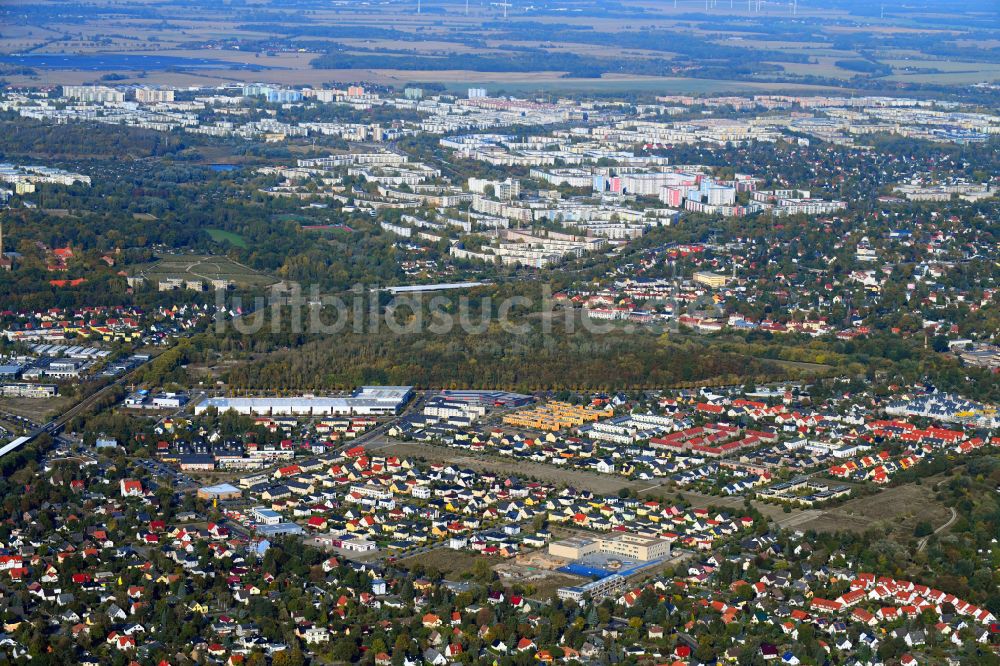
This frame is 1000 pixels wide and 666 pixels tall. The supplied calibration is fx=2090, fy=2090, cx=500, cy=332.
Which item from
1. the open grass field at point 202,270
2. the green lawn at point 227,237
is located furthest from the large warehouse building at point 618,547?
the green lawn at point 227,237

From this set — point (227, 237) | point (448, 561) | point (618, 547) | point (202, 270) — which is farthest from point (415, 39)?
point (448, 561)

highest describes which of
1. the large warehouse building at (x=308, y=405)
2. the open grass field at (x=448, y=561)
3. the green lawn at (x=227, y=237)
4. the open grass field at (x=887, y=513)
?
the open grass field at (x=887, y=513)

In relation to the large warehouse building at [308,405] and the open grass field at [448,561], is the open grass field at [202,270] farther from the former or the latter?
the open grass field at [448,561]

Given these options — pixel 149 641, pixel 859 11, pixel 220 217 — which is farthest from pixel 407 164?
pixel 859 11

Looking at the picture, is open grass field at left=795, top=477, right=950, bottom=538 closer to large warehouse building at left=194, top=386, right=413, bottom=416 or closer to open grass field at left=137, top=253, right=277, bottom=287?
large warehouse building at left=194, top=386, right=413, bottom=416

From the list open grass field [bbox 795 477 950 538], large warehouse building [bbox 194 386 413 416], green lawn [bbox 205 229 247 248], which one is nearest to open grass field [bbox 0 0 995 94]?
green lawn [bbox 205 229 247 248]

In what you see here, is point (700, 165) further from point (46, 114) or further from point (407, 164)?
point (46, 114)
